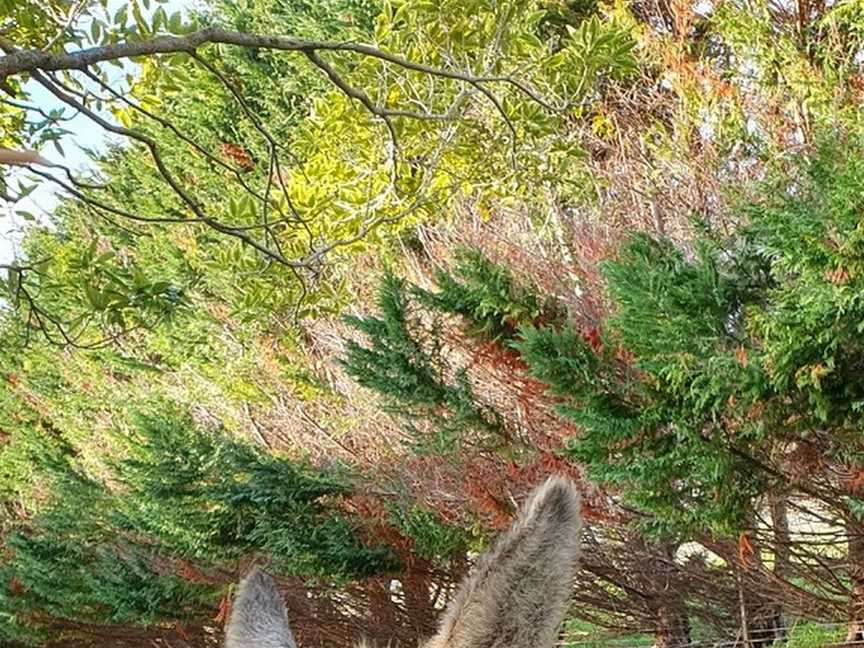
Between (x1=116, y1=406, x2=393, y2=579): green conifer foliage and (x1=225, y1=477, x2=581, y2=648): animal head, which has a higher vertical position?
(x1=116, y1=406, x2=393, y2=579): green conifer foliage

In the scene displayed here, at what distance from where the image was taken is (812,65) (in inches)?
255

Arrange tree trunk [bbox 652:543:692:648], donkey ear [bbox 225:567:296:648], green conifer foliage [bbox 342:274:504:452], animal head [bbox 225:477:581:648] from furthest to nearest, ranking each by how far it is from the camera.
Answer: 1. tree trunk [bbox 652:543:692:648]
2. green conifer foliage [bbox 342:274:504:452]
3. donkey ear [bbox 225:567:296:648]
4. animal head [bbox 225:477:581:648]

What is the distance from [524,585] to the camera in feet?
3.55

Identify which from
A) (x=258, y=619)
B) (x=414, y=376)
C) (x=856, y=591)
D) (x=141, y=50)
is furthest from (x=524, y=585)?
(x=856, y=591)

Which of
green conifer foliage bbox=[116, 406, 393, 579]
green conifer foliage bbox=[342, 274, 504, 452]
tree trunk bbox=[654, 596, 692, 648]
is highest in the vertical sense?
green conifer foliage bbox=[342, 274, 504, 452]

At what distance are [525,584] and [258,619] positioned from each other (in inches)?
29.6

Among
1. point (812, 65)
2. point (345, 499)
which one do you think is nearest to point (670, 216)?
point (812, 65)

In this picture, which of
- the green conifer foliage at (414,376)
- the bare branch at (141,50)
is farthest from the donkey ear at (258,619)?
the green conifer foliage at (414,376)

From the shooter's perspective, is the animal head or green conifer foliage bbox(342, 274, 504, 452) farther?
green conifer foliage bbox(342, 274, 504, 452)

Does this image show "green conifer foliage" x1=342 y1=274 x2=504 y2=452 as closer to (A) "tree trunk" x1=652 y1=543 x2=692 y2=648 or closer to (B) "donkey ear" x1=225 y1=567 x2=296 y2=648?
(A) "tree trunk" x1=652 y1=543 x2=692 y2=648

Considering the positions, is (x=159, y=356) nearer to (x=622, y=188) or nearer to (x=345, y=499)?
(x=345, y=499)

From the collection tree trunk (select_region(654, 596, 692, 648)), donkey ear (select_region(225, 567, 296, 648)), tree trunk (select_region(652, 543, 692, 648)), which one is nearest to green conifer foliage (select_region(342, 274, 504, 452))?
tree trunk (select_region(652, 543, 692, 648))

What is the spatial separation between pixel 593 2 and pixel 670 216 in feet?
12.9

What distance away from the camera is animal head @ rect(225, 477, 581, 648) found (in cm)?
107
